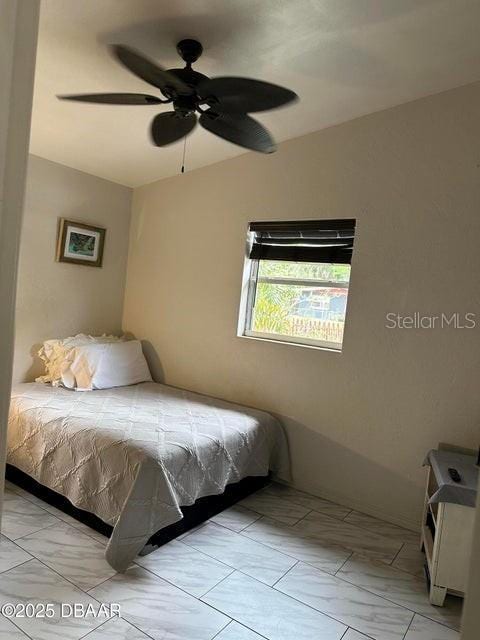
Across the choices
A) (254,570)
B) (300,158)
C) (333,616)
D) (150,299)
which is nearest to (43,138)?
(150,299)

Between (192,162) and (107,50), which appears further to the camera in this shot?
(192,162)

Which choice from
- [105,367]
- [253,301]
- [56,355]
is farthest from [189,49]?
[56,355]

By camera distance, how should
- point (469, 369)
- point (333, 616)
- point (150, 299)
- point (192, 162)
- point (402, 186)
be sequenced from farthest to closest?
point (150, 299)
point (192, 162)
point (402, 186)
point (469, 369)
point (333, 616)

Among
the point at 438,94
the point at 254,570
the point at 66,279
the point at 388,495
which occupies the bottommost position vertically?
the point at 254,570

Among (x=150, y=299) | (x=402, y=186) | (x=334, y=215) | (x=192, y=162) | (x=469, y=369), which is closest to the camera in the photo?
(x=469, y=369)

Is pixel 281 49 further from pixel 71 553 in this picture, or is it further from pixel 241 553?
pixel 71 553

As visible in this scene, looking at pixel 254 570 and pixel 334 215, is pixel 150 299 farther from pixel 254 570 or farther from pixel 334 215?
pixel 254 570

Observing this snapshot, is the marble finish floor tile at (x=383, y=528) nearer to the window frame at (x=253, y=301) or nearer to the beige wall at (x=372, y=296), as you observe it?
the beige wall at (x=372, y=296)

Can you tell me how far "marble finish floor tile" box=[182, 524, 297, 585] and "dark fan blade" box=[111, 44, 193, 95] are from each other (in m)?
2.23

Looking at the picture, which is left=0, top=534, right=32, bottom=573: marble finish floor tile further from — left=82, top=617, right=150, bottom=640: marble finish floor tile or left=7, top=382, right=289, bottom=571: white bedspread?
left=82, top=617, right=150, bottom=640: marble finish floor tile

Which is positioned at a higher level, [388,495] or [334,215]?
[334,215]

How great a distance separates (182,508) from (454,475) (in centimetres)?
142

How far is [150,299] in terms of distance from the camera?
12.5ft

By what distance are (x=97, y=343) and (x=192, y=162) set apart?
1.70m
